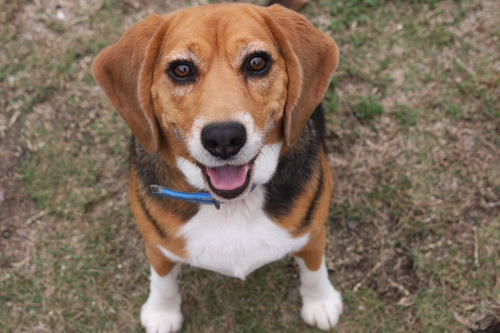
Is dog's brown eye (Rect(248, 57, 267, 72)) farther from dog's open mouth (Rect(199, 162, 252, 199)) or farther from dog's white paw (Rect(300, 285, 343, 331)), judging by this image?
dog's white paw (Rect(300, 285, 343, 331))

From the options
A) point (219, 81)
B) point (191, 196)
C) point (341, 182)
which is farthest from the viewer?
point (341, 182)

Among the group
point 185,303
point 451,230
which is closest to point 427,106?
point 451,230

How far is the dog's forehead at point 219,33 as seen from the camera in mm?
2807

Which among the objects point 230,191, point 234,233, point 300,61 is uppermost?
point 300,61

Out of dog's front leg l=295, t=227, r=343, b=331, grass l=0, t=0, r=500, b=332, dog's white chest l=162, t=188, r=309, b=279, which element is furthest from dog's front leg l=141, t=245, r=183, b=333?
dog's front leg l=295, t=227, r=343, b=331

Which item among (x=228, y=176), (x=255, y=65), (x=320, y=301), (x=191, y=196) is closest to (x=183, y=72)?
(x=255, y=65)

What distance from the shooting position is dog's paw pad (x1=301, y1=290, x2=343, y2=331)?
169 inches

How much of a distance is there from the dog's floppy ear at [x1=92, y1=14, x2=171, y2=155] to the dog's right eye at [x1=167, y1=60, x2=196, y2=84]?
0.54 feet

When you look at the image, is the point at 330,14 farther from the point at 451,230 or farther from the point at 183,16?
the point at 183,16

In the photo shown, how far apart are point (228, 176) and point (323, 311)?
1.93m

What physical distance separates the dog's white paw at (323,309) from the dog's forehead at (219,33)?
228 cm

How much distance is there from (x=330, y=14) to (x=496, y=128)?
1985 millimetres

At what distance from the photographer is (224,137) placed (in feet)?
8.40

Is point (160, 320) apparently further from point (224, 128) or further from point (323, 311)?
point (224, 128)
